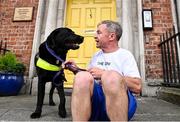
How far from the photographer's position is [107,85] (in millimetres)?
1754

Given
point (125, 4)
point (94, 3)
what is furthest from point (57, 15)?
point (125, 4)

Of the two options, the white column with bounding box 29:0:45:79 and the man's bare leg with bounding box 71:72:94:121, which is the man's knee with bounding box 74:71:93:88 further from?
the white column with bounding box 29:0:45:79

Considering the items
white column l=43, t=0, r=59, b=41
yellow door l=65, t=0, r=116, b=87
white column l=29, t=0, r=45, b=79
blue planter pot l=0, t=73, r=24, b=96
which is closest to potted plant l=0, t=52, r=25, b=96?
blue planter pot l=0, t=73, r=24, b=96

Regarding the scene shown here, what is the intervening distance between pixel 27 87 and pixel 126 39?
99.3 inches

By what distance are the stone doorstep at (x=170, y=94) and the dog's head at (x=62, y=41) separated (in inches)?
80.3

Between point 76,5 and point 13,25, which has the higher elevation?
point 76,5

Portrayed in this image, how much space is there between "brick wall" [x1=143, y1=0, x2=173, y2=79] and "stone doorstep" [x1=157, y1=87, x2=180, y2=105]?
1.76ft

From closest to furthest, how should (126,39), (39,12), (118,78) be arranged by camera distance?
1. (118,78)
2. (126,39)
3. (39,12)

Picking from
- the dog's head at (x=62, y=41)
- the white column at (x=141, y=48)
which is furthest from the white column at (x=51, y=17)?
the dog's head at (x=62, y=41)

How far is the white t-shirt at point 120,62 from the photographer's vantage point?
1.96 m

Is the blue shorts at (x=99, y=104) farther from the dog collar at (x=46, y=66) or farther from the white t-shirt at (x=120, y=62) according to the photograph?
the dog collar at (x=46, y=66)

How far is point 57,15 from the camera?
578 centimetres

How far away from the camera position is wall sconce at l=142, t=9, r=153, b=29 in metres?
5.40

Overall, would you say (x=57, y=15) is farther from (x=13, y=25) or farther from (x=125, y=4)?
(x=125, y=4)
